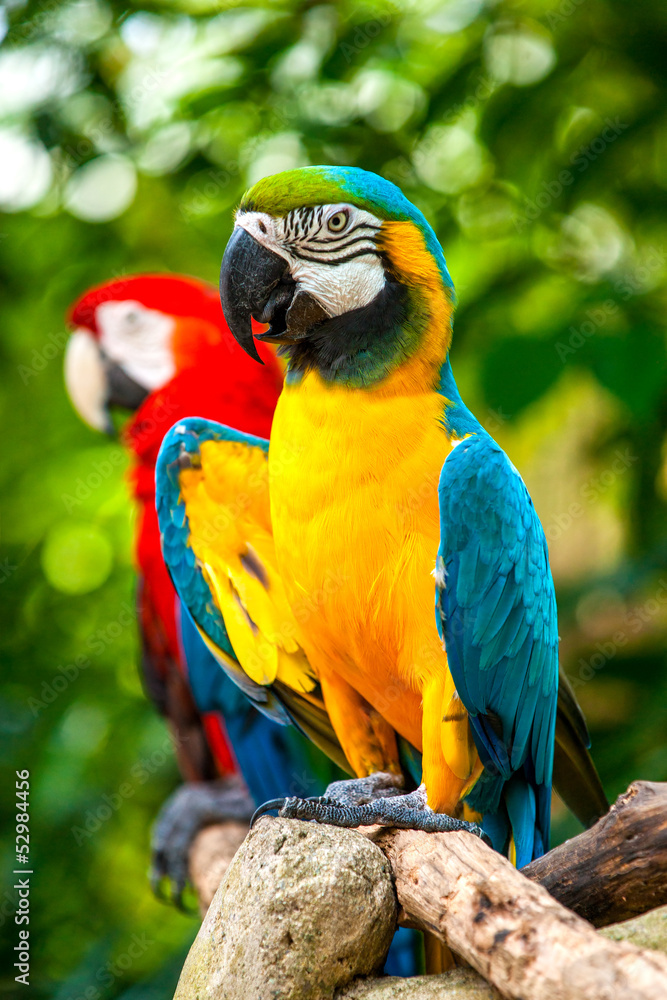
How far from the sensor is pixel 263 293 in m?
1.47

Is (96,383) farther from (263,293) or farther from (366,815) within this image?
(366,815)

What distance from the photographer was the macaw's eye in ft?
4.69

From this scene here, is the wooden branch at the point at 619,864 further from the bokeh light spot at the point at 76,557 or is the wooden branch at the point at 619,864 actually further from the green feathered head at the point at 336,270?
the bokeh light spot at the point at 76,557

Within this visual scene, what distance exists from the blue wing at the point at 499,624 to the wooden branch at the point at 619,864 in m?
0.22

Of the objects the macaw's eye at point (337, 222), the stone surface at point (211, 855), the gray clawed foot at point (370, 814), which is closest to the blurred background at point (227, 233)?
the stone surface at point (211, 855)

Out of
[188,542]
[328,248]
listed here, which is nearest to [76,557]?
[188,542]

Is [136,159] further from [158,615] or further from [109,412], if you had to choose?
[158,615]

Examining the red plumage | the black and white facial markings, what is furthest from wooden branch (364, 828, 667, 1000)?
the red plumage

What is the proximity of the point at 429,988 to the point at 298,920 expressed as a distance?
200 millimetres

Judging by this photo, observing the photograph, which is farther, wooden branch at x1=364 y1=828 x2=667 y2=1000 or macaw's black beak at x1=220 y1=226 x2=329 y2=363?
macaw's black beak at x1=220 y1=226 x2=329 y2=363

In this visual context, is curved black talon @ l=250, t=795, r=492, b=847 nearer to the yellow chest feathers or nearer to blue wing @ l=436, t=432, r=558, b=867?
blue wing @ l=436, t=432, r=558, b=867

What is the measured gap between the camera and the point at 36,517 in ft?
11.1

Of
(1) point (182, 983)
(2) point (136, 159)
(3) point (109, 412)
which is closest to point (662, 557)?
(1) point (182, 983)

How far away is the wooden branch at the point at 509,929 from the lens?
880 millimetres
